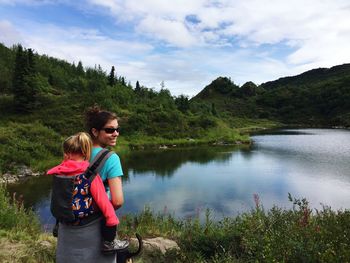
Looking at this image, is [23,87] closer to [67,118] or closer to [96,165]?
[67,118]

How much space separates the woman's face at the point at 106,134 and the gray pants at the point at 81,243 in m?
0.92

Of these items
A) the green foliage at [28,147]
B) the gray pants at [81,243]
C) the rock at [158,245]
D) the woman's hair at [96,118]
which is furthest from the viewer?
the green foliage at [28,147]

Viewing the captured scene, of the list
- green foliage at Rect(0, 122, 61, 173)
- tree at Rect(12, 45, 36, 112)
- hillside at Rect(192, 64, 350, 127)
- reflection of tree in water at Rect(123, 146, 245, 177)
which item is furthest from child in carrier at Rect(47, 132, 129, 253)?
hillside at Rect(192, 64, 350, 127)

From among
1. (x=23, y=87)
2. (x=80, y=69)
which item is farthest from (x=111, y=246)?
(x=80, y=69)

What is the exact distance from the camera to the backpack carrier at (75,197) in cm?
351

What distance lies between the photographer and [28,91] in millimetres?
58156

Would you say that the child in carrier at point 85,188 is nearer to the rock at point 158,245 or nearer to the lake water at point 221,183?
the rock at point 158,245

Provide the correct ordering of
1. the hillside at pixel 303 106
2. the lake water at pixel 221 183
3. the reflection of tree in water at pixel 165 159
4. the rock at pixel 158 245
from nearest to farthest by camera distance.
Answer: the rock at pixel 158 245 < the lake water at pixel 221 183 < the reflection of tree in water at pixel 165 159 < the hillside at pixel 303 106

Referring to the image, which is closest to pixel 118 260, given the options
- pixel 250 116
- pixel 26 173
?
pixel 26 173

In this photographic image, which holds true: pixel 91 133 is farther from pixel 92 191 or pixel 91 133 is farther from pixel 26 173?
pixel 26 173

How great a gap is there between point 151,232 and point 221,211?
10073 millimetres

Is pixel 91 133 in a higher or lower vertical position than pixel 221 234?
higher

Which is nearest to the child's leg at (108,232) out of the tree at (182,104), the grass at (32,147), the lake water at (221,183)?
the lake water at (221,183)

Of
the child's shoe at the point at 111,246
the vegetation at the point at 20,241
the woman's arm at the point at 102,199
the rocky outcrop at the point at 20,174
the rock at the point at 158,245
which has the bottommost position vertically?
the rocky outcrop at the point at 20,174
